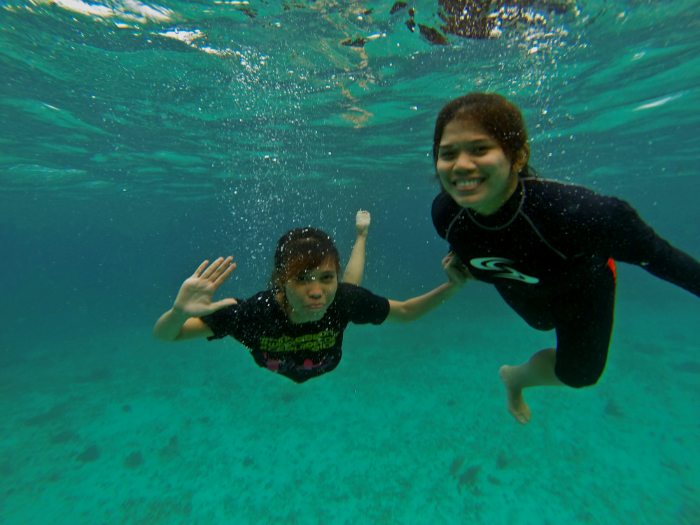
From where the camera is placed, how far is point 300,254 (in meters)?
3.26

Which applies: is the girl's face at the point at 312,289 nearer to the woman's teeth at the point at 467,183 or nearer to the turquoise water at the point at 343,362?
the woman's teeth at the point at 467,183

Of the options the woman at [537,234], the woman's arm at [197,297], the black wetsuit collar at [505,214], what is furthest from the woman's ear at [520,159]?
the woman's arm at [197,297]

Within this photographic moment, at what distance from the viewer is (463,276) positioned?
3863mm

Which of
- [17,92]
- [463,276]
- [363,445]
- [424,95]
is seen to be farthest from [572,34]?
[17,92]

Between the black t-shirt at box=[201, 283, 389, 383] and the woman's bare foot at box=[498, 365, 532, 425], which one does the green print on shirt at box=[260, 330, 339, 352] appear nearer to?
the black t-shirt at box=[201, 283, 389, 383]

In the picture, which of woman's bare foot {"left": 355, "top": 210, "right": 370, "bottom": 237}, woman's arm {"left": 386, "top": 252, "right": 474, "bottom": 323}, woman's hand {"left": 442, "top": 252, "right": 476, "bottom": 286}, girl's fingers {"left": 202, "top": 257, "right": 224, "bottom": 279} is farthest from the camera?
woman's bare foot {"left": 355, "top": 210, "right": 370, "bottom": 237}

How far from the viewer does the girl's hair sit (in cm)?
235

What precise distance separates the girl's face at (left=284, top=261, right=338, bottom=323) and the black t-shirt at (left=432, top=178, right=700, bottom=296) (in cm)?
123

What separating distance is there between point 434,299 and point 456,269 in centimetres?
47

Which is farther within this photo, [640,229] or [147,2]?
[147,2]

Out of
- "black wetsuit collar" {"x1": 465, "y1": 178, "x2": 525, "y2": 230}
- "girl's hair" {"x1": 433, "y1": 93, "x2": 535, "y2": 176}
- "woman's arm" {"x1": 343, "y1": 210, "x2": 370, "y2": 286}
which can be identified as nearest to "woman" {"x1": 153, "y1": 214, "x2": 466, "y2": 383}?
"black wetsuit collar" {"x1": 465, "y1": 178, "x2": 525, "y2": 230}

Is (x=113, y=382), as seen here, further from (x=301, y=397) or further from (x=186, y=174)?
(x=186, y=174)

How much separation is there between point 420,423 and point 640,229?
10254 millimetres

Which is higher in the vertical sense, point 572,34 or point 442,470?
point 572,34
